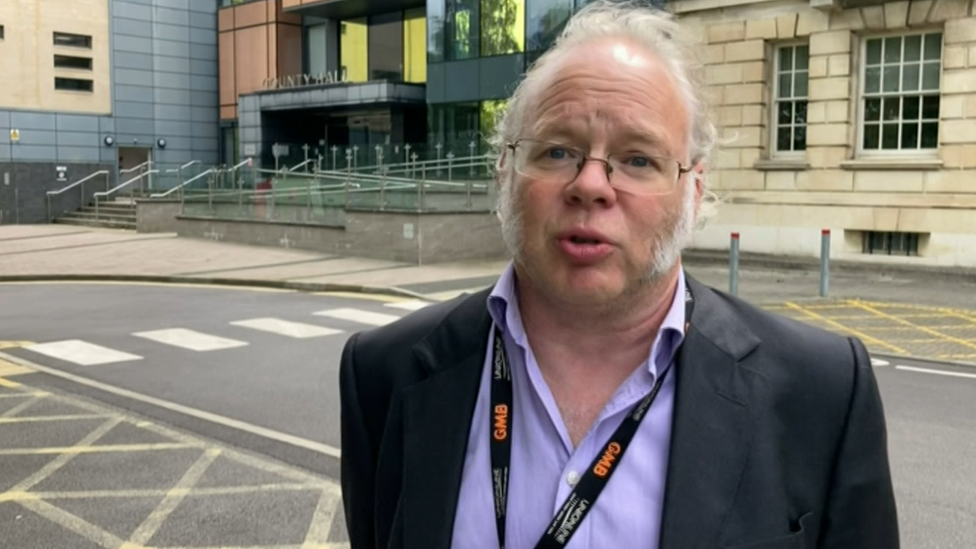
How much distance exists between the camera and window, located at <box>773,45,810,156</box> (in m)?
19.2

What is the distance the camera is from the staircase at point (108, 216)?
33.0 metres

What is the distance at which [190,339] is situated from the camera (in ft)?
35.5

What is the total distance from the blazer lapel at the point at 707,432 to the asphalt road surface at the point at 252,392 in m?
3.35

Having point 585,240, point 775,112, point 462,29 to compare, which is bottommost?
point 585,240

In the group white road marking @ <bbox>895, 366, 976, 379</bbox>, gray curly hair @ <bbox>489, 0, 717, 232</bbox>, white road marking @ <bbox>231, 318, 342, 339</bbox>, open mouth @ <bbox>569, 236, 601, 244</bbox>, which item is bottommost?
white road marking @ <bbox>231, 318, 342, 339</bbox>

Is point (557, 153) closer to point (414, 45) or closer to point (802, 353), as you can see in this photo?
point (802, 353)

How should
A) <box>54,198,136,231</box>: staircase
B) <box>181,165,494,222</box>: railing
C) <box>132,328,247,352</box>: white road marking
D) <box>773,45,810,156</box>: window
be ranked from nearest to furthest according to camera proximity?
<box>132,328,247,352</box>: white road marking, <box>773,45,810,156</box>: window, <box>181,165,494,222</box>: railing, <box>54,198,136,231</box>: staircase

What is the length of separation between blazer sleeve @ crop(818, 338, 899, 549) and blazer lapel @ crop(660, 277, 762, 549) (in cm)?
20

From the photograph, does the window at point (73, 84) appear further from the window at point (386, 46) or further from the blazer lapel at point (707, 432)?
the blazer lapel at point (707, 432)

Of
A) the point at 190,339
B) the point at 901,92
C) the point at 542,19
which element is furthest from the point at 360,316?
the point at 542,19

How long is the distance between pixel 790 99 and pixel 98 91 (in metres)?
31.3

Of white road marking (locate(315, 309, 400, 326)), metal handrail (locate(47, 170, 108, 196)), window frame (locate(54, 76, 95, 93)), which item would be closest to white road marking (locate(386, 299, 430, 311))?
white road marking (locate(315, 309, 400, 326))

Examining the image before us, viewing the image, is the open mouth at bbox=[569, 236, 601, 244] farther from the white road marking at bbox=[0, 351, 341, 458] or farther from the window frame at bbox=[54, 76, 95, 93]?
the window frame at bbox=[54, 76, 95, 93]

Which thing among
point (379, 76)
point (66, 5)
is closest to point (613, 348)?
point (379, 76)
